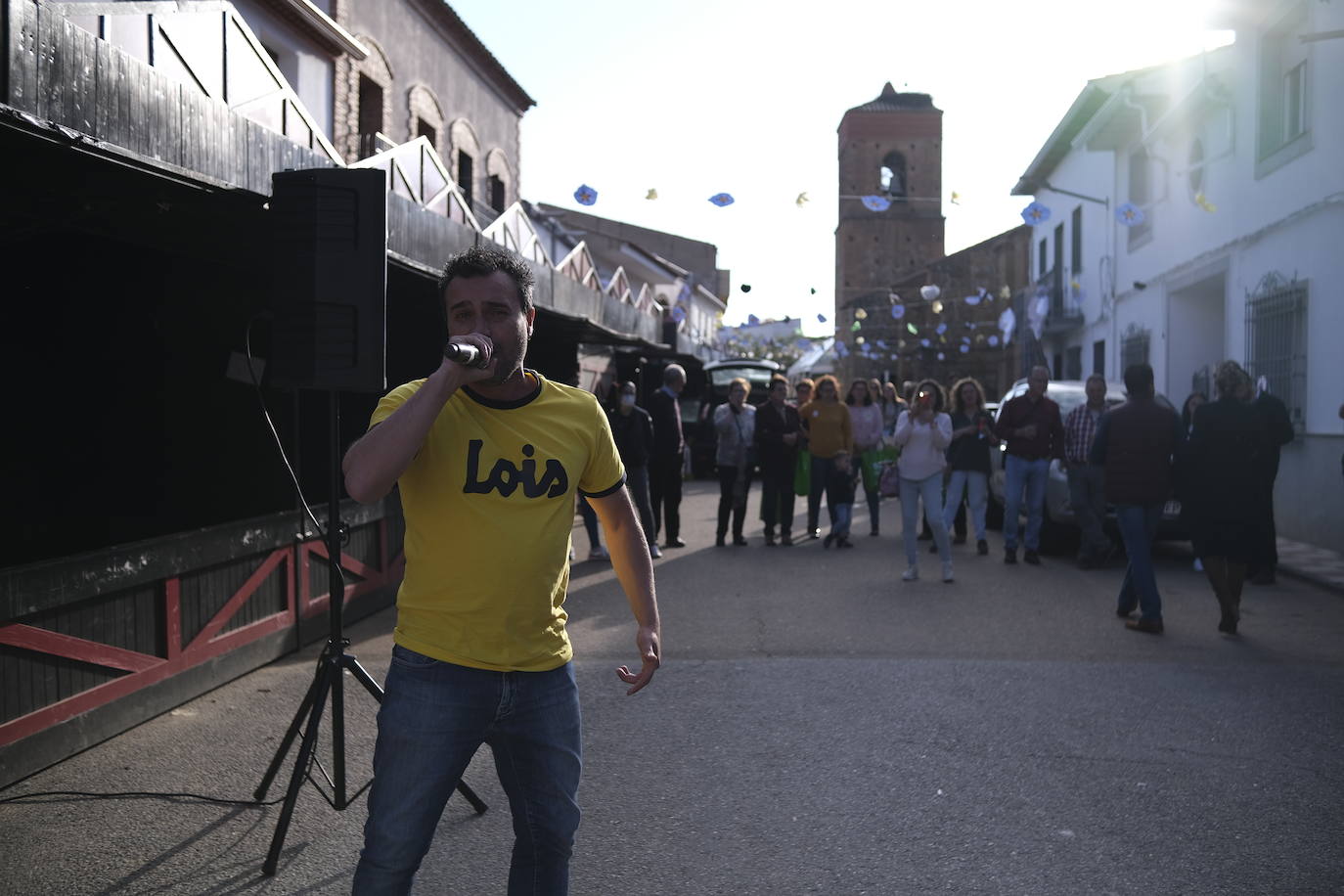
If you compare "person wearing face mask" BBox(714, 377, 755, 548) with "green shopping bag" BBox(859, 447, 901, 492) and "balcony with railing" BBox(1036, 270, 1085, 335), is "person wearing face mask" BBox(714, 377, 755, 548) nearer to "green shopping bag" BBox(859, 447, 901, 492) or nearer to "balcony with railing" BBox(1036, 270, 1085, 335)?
"green shopping bag" BBox(859, 447, 901, 492)

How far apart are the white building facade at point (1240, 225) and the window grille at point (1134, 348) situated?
60 mm

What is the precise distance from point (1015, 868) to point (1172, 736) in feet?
6.21

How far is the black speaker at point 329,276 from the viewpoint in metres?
4.36

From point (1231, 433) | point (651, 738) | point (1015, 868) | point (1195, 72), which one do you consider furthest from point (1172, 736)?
point (1195, 72)

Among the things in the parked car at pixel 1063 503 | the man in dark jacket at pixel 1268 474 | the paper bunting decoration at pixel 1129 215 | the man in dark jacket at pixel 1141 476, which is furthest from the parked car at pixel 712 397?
the man in dark jacket at pixel 1141 476

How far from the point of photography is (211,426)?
7.82 metres

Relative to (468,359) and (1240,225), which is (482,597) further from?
(1240,225)

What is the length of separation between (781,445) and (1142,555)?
5.25 m

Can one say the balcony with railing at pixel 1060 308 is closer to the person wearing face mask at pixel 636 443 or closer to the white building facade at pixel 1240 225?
the white building facade at pixel 1240 225

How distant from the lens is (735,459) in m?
12.6

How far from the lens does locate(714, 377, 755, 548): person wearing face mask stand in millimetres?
12633

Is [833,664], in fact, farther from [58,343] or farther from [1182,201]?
[1182,201]

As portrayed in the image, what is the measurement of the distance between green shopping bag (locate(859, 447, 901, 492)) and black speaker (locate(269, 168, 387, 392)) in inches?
384

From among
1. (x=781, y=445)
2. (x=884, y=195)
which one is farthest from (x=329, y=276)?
(x=884, y=195)
